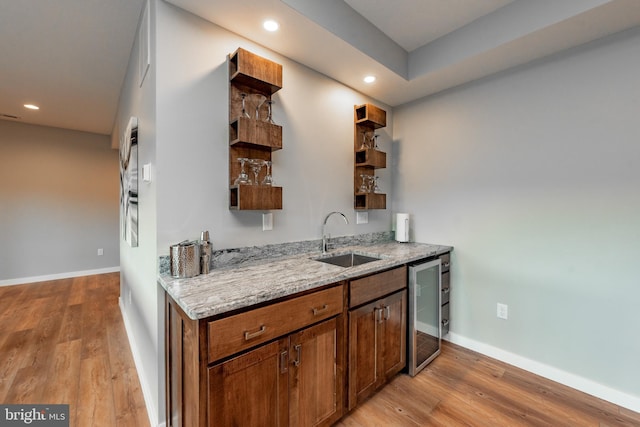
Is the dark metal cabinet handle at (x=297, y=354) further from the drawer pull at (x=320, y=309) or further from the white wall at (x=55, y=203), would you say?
the white wall at (x=55, y=203)

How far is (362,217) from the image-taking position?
274 centimetres

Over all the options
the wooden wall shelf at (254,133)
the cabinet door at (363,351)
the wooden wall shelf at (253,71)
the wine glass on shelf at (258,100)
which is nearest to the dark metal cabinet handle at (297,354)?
the cabinet door at (363,351)

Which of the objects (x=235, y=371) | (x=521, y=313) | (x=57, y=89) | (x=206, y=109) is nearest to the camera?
(x=235, y=371)

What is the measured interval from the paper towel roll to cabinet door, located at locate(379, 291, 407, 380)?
34.9 inches

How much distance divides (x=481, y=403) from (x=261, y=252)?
1774 millimetres

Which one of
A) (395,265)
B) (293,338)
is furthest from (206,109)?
(395,265)

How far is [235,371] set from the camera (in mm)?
1146

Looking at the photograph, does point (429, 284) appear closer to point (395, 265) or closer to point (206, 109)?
point (395, 265)

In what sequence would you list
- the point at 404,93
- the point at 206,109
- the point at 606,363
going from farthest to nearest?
1. the point at 404,93
2. the point at 606,363
3. the point at 206,109

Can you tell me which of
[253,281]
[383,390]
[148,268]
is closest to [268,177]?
[253,281]

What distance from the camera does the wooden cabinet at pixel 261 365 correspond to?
3.57 ft

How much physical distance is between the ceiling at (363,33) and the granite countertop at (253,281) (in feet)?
5.01

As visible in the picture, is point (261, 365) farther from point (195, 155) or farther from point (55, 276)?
point (55, 276)

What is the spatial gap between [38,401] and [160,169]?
1.77m
